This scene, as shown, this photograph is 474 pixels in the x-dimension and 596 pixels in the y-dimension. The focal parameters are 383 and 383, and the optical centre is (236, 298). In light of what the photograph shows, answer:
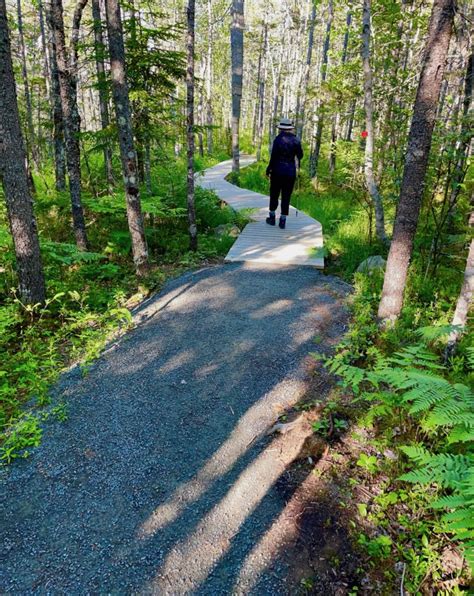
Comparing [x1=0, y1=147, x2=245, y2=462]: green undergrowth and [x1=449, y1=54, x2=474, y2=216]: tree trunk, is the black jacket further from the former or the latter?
[x1=449, y1=54, x2=474, y2=216]: tree trunk

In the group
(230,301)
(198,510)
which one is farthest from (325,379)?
(230,301)

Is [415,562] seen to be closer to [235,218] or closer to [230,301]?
[230,301]

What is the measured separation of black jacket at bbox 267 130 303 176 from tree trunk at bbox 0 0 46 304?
546cm

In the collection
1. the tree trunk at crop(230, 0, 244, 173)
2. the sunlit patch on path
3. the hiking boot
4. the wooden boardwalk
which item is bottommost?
the sunlit patch on path

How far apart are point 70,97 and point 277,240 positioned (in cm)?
550

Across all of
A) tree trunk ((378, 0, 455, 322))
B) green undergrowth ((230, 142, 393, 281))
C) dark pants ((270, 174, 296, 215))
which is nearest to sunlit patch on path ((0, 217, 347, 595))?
tree trunk ((378, 0, 455, 322))

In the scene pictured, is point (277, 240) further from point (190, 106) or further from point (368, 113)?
point (190, 106)

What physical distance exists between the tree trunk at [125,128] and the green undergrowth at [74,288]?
78 cm

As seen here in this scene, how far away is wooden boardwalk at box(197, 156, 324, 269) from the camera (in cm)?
859

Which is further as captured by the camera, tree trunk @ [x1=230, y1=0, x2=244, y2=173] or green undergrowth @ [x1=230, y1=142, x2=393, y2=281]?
tree trunk @ [x1=230, y1=0, x2=244, y2=173]

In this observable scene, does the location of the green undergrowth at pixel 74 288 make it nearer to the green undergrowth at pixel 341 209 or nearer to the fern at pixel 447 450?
the green undergrowth at pixel 341 209

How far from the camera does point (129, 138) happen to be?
21.7 ft

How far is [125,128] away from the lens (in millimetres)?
6539

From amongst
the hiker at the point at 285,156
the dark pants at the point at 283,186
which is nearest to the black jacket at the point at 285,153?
the hiker at the point at 285,156
